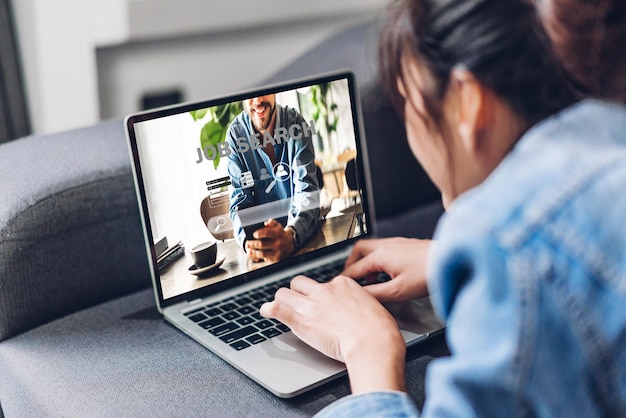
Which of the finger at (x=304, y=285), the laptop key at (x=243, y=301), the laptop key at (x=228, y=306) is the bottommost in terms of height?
the laptop key at (x=228, y=306)

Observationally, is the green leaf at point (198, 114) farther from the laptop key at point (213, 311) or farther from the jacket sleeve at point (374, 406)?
the jacket sleeve at point (374, 406)

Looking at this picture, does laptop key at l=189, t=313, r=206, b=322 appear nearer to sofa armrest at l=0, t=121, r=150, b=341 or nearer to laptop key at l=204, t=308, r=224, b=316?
laptop key at l=204, t=308, r=224, b=316

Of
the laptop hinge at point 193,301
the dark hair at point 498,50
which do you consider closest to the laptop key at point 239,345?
the laptop hinge at point 193,301

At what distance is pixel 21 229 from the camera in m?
0.75

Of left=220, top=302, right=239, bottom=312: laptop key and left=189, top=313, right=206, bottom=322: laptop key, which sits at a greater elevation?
left=220, top=302, right=239, bottom=312: laptop key

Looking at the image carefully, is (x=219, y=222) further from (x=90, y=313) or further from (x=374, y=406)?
(x=374, y=406)

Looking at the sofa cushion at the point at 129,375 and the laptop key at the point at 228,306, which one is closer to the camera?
the sofa cushion at the point at 129,375

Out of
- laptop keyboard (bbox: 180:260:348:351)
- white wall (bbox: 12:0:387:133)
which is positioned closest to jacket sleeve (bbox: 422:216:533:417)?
laptop keyboard (bbox: 180:260:348:351)

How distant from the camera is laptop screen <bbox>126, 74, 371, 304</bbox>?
750 mm

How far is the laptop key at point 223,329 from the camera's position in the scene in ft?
2.45

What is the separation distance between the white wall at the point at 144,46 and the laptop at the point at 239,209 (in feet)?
1.92

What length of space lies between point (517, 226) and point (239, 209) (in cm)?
43

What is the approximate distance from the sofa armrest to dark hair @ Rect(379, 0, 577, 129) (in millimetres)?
445

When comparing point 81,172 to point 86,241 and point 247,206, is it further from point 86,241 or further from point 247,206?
point 247,206
